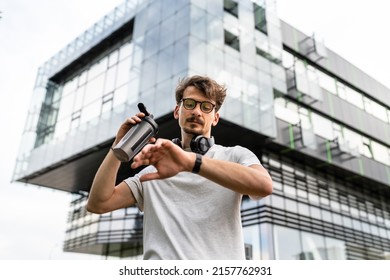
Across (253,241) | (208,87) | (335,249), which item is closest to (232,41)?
(253,241)

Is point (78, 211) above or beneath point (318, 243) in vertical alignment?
above

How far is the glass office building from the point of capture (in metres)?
14.9

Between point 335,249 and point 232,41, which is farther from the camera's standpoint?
point 335,249

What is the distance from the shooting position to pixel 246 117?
14484 mm

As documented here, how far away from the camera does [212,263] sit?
1882mm

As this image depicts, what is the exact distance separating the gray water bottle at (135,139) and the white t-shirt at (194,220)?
1.24 feet

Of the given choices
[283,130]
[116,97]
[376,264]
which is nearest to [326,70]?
[283,130]

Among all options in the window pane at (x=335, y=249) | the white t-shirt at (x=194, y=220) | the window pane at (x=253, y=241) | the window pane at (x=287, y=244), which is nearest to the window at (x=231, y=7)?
the window pane at (x=253, y=241)

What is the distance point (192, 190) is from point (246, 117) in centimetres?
1264

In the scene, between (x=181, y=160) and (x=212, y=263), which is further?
(x=212, y=263)

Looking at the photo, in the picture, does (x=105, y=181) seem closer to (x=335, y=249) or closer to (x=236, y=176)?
(x=236, y=176)

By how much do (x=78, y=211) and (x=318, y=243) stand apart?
1353cm

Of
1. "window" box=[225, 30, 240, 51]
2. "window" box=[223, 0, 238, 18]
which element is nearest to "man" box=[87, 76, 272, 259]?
"window" box=[225, 30, 240, 51]

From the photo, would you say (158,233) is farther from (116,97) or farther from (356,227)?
(356,227)
